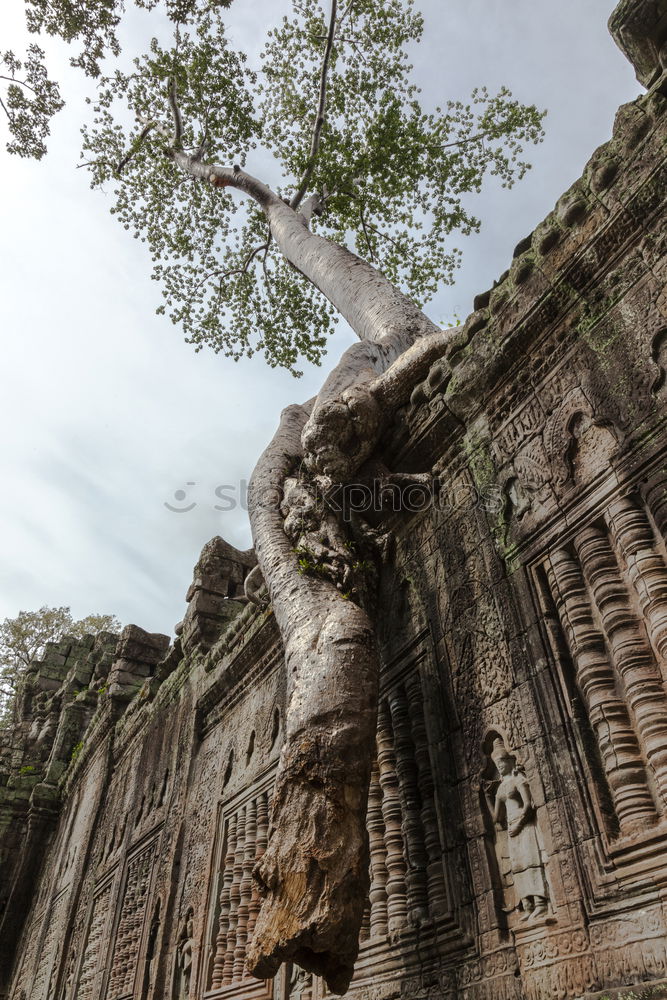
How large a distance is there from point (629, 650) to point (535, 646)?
43cm

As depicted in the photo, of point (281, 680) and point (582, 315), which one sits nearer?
point (582, 315)

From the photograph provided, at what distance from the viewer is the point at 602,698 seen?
7.42 ft

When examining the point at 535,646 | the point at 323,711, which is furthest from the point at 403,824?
the point at 535,646

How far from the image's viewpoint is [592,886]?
2.09 metres

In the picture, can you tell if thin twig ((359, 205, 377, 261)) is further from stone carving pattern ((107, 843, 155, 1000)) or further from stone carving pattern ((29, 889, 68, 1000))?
stone carving pattern ((29, 889, 68, 1000))

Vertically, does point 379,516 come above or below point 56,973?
above

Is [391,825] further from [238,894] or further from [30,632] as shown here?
[30,632]

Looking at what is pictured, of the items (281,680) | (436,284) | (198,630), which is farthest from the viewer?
(436,284)

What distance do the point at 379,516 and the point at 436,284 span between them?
8303 millimetres

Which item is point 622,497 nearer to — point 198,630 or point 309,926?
point 309,926

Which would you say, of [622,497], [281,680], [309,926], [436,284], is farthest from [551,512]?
[436,284]

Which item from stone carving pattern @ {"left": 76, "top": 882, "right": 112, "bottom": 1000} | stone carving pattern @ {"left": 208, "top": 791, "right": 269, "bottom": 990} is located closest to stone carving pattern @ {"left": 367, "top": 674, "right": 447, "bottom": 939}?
stone carving pattern @ {"left": 208, "top": 791, "right": 269, "bottom": 990}

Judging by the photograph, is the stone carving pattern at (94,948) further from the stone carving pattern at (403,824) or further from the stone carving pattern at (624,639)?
the stone carving pattern at (624,639)

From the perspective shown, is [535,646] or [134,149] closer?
[535,646]
